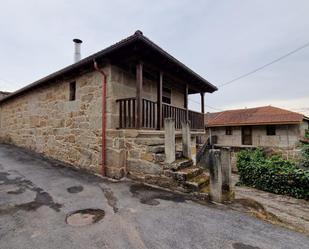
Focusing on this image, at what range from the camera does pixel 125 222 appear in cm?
281

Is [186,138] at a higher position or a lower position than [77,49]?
lower

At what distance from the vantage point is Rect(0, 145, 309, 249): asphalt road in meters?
2.32

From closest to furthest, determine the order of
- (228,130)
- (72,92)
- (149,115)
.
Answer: (149,115) < (72,92) < (228,130)

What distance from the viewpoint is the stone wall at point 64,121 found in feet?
19.2

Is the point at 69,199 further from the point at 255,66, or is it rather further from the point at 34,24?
the point at 255,66

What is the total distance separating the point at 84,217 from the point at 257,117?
14872 mm

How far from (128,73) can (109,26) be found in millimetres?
4901

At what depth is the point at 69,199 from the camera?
3738mm

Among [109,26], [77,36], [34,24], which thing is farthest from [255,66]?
[34,24]

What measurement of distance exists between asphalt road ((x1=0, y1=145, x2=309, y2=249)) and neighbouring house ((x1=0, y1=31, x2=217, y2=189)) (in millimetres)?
1108

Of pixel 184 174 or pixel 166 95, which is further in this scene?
pixel 166 95

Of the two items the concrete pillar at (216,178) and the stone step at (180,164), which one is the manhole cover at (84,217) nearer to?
the stone step at (180,164)

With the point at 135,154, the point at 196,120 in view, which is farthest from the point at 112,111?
the point at 196,120

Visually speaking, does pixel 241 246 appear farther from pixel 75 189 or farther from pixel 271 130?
pixel 271 130
